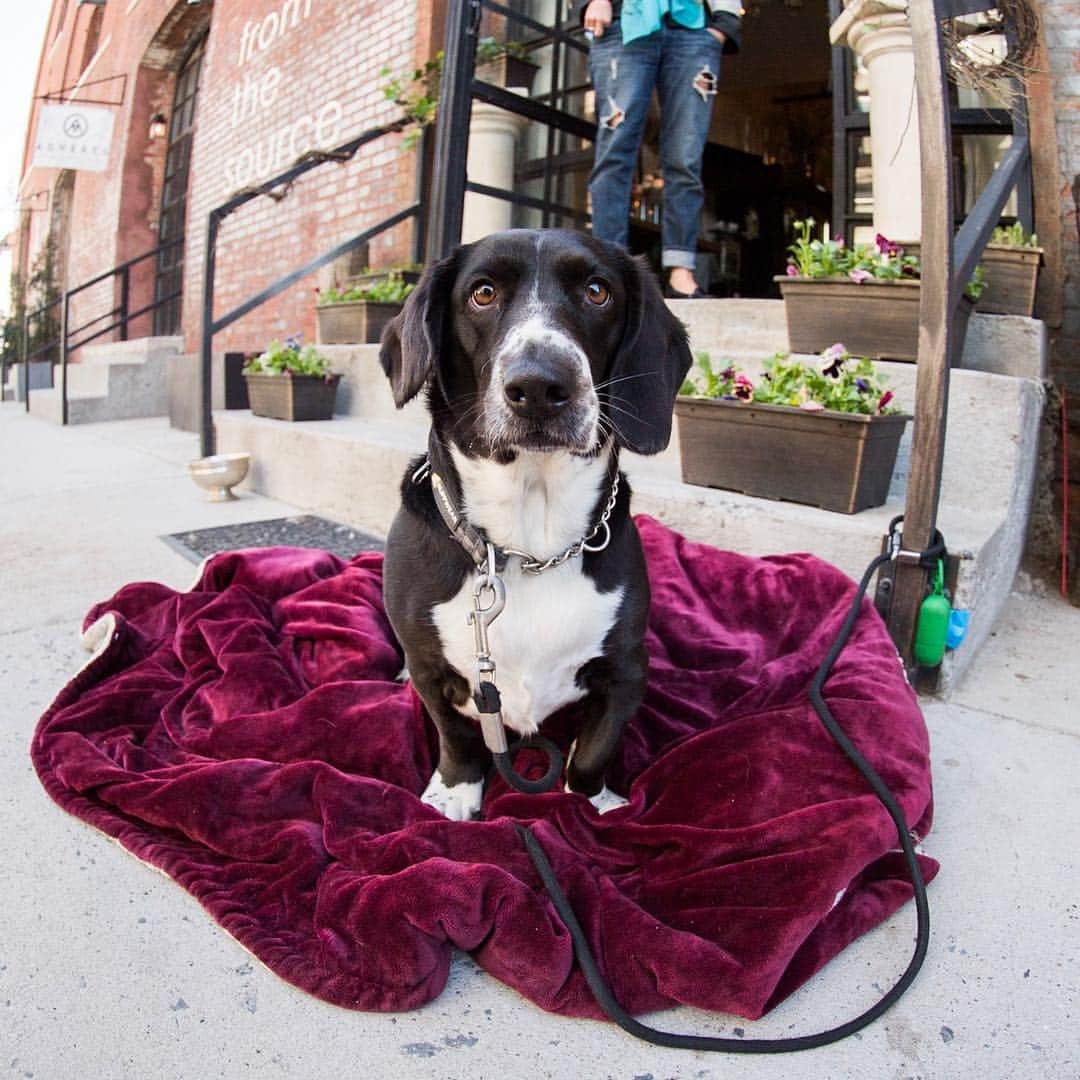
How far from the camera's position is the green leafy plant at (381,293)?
459 centimetres

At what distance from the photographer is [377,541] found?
3287mm

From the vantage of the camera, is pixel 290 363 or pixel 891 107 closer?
pixel 891 107

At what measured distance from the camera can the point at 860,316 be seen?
8.59 feet

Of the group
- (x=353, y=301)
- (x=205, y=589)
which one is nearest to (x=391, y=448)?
(x=205, y=589)

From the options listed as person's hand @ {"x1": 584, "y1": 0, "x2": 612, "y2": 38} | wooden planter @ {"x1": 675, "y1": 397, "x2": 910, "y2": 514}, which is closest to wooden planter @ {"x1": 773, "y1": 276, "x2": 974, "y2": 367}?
wooden planter @ {"x1": 675, "y1": 397, "x2": 910, "y2": 514}

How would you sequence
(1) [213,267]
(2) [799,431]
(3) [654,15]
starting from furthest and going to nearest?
(1) [213,267] → (3) [654,15] → (2) [799,431]

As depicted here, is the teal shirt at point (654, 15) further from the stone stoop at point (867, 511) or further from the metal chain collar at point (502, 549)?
the metal chain collar at point (502, 549)

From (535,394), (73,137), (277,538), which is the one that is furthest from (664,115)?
(73,137)

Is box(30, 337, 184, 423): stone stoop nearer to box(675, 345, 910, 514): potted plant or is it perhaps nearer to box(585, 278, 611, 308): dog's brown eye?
box(675, 345, 910, 514): potted plant

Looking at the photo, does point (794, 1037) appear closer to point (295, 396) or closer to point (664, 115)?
point (664, 115)

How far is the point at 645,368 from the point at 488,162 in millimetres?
3803

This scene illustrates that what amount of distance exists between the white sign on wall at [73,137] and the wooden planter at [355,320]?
26.4 ft

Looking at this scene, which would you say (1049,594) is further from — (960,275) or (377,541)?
(377,541)

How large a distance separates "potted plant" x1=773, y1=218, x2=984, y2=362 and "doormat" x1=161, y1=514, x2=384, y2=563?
1652 mm
